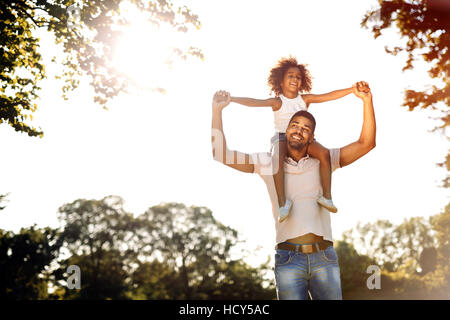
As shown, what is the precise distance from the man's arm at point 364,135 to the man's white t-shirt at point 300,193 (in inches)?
3.3

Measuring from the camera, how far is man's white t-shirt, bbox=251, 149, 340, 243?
304 centimetres

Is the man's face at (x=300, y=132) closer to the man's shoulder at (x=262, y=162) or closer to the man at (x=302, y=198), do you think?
the man at (x=302, y=198)

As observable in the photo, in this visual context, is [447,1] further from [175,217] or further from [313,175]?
[175,217]

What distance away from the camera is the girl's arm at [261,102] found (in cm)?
406

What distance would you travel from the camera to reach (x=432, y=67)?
35.7 ft

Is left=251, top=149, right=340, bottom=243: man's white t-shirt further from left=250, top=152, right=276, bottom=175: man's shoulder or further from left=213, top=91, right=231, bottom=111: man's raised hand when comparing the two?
left=213, top=91, right=231, bottom=111: man's raised hand

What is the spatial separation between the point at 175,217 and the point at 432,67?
44.8 metres

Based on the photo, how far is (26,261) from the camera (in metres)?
39.3

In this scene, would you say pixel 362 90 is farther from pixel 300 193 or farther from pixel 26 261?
pixel 26 261
